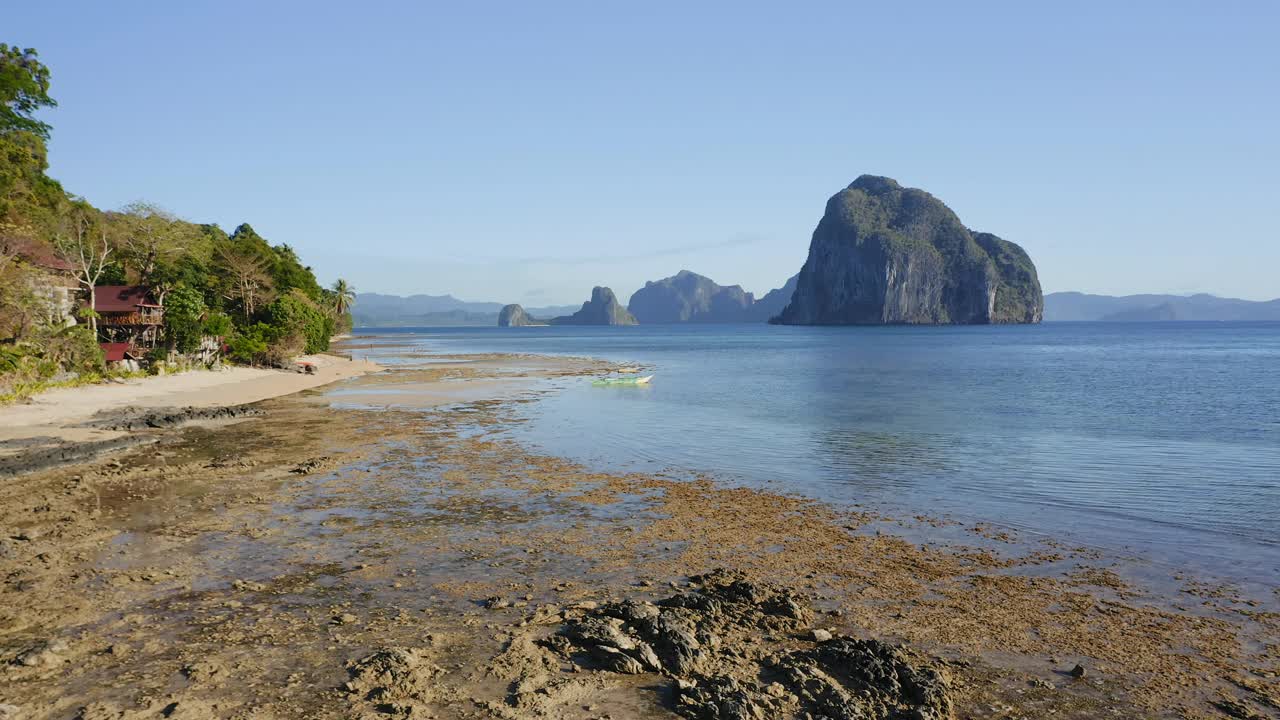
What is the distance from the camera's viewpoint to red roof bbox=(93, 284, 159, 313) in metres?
51.4

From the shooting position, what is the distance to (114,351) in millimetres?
47625

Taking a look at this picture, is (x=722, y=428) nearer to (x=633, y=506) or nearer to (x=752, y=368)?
(x=633, y=506)

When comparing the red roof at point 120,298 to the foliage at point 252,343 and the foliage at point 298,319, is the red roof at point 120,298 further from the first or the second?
the foliage at point 298,319

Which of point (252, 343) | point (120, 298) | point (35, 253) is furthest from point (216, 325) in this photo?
point (35, 253)

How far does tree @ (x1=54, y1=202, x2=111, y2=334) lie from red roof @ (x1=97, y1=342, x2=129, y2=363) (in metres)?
1.39

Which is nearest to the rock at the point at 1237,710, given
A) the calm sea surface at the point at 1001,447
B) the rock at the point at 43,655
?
the calm sea surface at the point at 1001,447

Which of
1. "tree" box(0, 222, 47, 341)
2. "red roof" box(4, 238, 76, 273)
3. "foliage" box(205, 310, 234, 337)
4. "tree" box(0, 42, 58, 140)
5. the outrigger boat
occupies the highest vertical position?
"tree" box(0, 42, 58, 140)

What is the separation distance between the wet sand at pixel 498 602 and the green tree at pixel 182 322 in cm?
3665

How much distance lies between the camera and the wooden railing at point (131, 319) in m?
51.3

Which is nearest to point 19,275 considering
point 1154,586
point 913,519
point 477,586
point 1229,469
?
point 477,586

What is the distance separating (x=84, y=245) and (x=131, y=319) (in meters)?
7.81

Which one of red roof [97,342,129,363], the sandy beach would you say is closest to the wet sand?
the sandy beach

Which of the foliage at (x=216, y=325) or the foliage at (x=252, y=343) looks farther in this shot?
the foliage at (x=252, y=343)

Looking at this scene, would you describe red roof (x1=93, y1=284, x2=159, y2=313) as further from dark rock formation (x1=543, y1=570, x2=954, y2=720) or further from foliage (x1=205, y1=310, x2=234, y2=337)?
dark rock formation (x1=543, y1=570, x2=954, y2=720)
